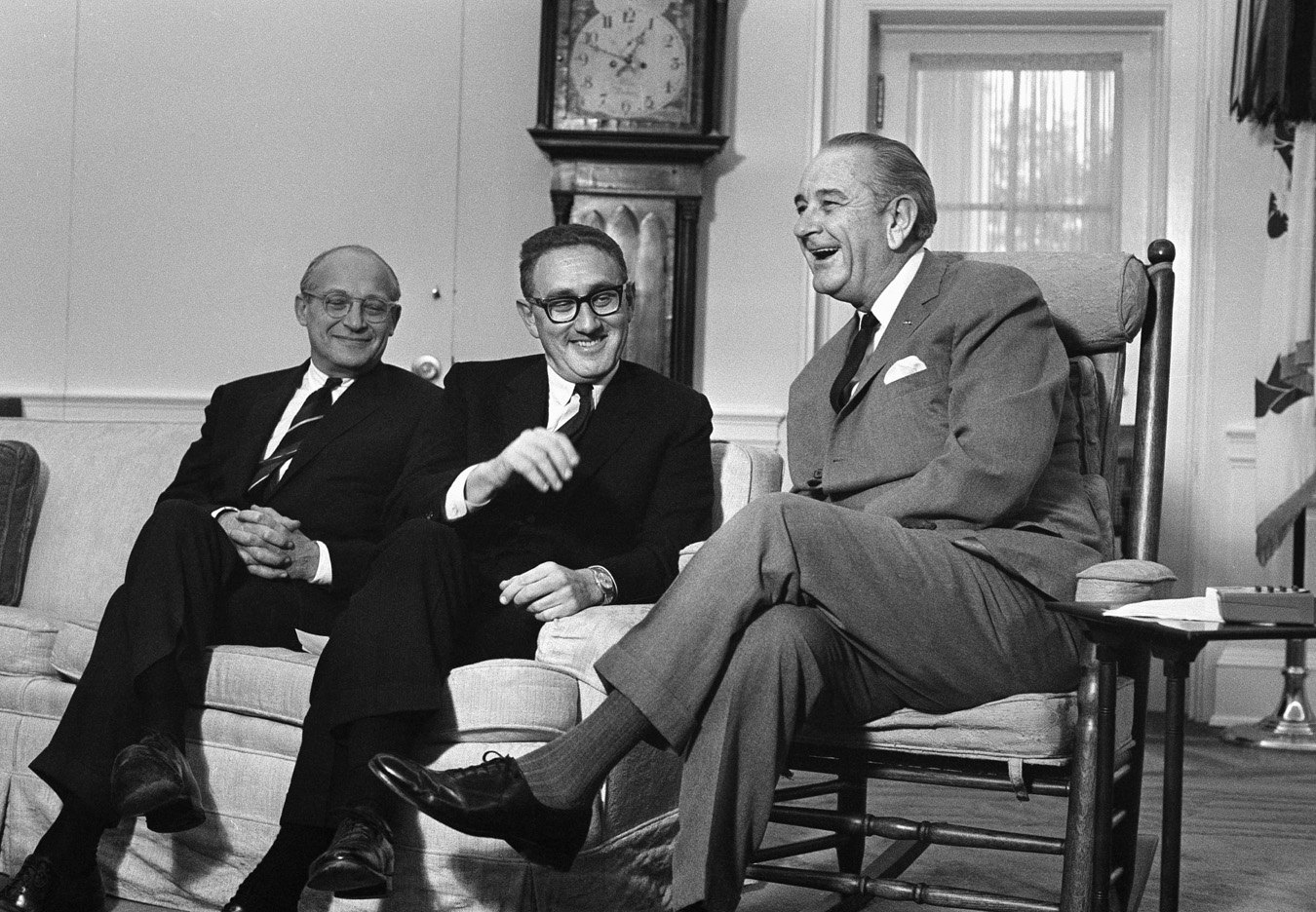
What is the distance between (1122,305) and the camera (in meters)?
2.42

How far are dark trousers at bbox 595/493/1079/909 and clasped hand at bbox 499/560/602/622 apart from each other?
348 mm

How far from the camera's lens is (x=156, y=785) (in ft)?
6.75

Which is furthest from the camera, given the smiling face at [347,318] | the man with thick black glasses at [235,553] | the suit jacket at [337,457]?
the smiling face at [347,318]

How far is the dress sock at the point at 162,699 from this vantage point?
2.20 m

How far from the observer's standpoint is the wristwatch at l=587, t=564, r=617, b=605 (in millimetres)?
2277

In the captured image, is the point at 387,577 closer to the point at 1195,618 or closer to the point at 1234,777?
the point at 1195,618

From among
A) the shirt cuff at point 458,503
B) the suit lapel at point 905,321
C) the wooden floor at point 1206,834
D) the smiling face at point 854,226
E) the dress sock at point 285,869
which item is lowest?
the wooden floor at point 1206,834

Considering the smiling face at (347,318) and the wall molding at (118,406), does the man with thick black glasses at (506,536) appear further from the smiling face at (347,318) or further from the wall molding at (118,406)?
the wall molding at (118,406)

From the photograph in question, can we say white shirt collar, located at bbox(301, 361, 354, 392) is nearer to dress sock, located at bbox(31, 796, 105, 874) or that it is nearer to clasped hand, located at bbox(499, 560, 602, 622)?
clasped hand, located at bbox(499, 560, 602, 622)

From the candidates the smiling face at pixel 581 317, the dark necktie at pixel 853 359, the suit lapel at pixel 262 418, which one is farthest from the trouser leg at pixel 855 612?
the suit lapel at pixel 262 418

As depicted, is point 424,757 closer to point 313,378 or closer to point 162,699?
point 162,699

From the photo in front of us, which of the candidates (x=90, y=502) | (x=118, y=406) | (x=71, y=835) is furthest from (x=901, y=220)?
(x=118, y=406)

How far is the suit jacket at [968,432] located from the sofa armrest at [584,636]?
1.23ft

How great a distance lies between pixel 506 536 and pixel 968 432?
0.77 m
